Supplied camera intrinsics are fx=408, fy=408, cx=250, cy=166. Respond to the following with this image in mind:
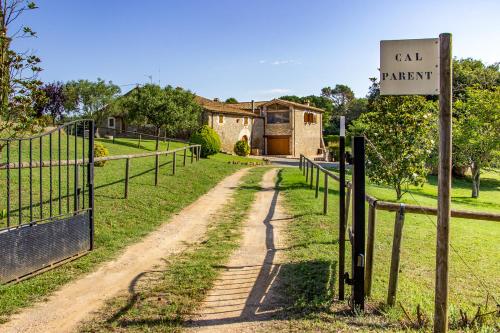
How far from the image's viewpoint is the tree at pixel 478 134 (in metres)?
23.0

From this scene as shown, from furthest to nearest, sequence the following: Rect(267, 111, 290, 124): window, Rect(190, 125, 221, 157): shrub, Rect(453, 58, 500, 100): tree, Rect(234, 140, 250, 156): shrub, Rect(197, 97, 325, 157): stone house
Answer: Rect(267, 111, 290, 124): window
Rect(197, 97, 325, 157): stone house
Rect(234, 140, 250, 156): shrub
Rect(453, 58, 500, 100): tree
Rect(190, 125, 221, 157): shrub

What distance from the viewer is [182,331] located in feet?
13.5

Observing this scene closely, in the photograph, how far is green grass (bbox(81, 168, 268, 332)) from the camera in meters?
4.28

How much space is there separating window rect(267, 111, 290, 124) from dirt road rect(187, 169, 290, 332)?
3631 cm

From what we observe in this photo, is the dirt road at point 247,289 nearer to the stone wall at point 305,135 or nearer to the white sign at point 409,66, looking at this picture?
the white sign at point 409,66

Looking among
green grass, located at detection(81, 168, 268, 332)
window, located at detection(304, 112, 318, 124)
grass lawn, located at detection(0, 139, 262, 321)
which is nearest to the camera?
green grass, located at detection(81, 168, 268, 332)

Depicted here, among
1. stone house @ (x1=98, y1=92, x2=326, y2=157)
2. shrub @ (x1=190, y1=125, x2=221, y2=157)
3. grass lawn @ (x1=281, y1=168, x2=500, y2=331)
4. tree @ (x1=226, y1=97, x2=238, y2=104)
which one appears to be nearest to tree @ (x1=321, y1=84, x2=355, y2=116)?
Answer: tree @ (x1=226, y1=97, x2=238, y2=104)

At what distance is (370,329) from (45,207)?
23.4 ft

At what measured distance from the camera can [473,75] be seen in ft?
120

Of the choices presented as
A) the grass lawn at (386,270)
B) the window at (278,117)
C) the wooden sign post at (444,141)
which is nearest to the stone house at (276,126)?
the window at (278,117)

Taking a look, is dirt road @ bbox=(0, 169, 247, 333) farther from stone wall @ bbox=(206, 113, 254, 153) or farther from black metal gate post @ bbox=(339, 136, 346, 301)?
stone wall @ bbox=(206, 113, 254, 153)

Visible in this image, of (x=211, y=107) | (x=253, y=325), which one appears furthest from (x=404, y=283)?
(x=211, y=107)

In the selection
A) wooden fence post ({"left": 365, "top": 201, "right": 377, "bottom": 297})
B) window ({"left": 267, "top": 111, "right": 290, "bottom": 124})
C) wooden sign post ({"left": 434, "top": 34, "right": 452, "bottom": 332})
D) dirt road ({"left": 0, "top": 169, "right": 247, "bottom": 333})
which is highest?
window ({"left": 267, "top": 111, "right": 290, "bottom": 124})

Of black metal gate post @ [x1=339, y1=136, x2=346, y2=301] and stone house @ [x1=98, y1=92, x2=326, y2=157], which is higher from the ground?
stone house @ [x1=98, y1=92, x2=326, y2=157]
